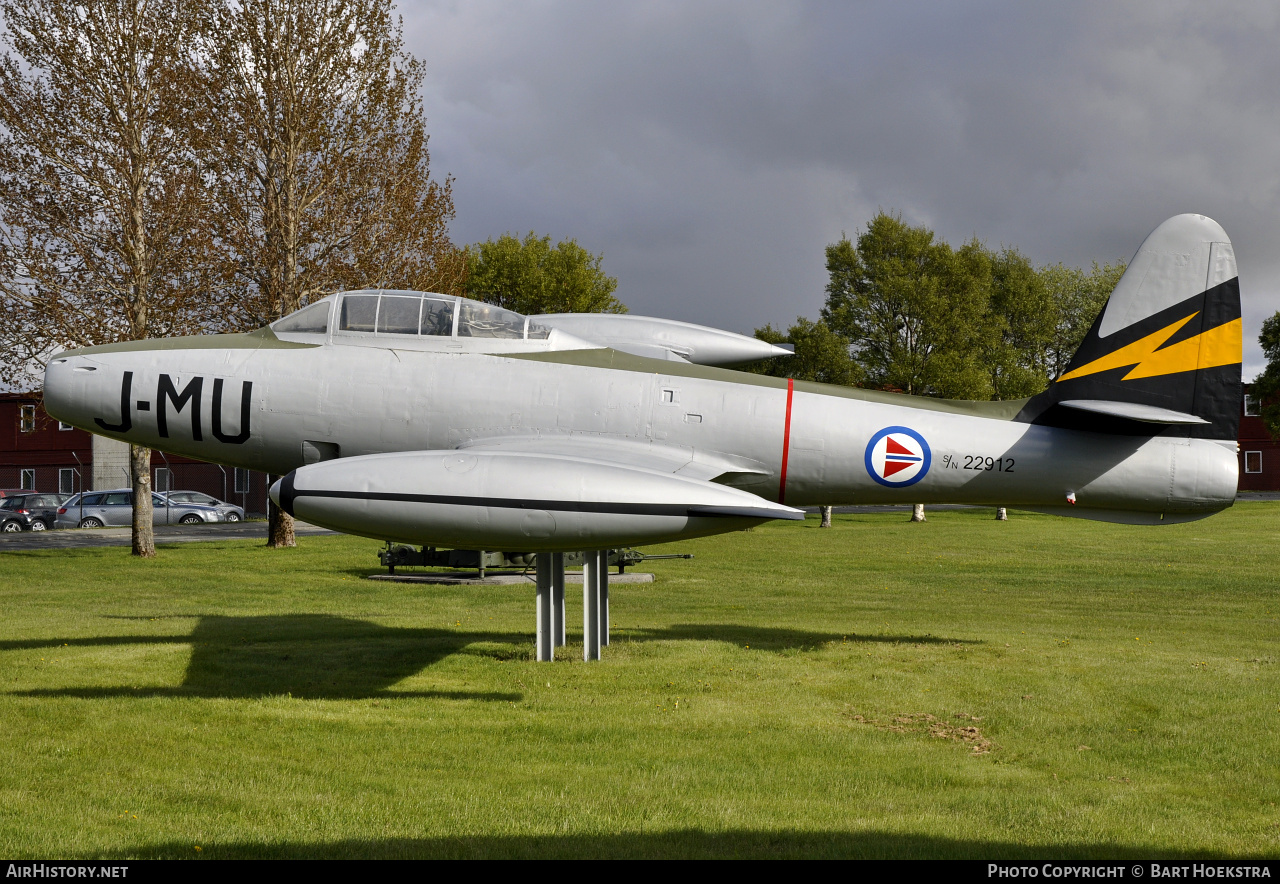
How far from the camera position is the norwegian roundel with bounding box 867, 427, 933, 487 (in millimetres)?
10070

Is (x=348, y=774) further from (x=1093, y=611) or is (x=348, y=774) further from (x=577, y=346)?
(x=1093, y=611)

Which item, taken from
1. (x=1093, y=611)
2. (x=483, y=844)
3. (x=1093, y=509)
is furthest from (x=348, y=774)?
(x=1093, y=611)

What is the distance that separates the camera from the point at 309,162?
29.2 m

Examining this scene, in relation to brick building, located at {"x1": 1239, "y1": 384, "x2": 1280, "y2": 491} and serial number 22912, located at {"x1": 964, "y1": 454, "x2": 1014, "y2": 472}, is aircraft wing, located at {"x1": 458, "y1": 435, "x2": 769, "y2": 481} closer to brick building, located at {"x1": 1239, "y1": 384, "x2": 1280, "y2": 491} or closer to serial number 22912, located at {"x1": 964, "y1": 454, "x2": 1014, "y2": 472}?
serial number 22912, located at {"x1": 964, "y1": 454, "x2": 1014, "y2": 472}

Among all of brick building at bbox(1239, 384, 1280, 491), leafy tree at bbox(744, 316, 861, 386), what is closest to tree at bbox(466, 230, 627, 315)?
leafy tree at bbox(744, 316, 861, 386)

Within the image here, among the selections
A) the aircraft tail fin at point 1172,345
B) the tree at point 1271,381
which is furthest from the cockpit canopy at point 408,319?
the tree at point 1271,381

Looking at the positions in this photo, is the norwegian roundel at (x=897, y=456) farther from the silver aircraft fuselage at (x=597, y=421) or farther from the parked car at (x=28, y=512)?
the parked car at (x=28, y=512)

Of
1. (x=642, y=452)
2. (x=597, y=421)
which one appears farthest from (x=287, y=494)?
(x=642, y=452)

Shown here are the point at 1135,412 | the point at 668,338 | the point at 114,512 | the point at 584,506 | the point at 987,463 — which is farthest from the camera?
the point at 114,512

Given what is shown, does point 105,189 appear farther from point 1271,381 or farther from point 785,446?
point 1271,381

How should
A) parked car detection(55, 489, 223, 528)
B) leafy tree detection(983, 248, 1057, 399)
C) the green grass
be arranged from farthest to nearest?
leafy tree detection(983, 248, 1057, 399)
parked car detection(55, 489, 223, 528)
the green grass

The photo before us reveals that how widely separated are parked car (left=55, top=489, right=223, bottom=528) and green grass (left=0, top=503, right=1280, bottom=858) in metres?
28.8

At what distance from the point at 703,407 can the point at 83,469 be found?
198 feet

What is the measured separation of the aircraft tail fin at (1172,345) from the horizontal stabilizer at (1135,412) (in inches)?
11.3
